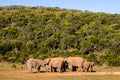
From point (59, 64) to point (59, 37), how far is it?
2352cm

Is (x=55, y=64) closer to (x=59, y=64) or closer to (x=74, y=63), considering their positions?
(x=59, y=64)

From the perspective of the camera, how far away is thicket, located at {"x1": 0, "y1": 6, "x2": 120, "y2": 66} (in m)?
42.6

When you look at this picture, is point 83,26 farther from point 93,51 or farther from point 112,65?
point 112,65

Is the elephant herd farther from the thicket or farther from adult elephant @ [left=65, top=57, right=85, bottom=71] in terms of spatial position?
the thicket

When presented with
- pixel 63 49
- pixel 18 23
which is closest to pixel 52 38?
pixel 63 49

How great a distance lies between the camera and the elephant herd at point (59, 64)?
2766 cm

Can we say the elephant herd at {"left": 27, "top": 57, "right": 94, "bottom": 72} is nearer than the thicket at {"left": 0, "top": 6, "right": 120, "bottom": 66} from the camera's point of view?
Yes

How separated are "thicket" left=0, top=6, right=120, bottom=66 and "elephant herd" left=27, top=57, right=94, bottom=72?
27.3ft

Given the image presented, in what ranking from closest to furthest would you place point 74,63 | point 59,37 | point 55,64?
point 55,64
point 74,63
point 59,37

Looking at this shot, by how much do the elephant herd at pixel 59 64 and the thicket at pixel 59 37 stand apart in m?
8.32

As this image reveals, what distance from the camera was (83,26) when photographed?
187 ft

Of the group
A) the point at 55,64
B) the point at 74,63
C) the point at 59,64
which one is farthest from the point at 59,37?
the point at 59,64

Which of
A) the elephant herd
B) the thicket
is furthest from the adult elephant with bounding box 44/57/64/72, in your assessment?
the thicket

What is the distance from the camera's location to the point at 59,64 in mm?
27516
